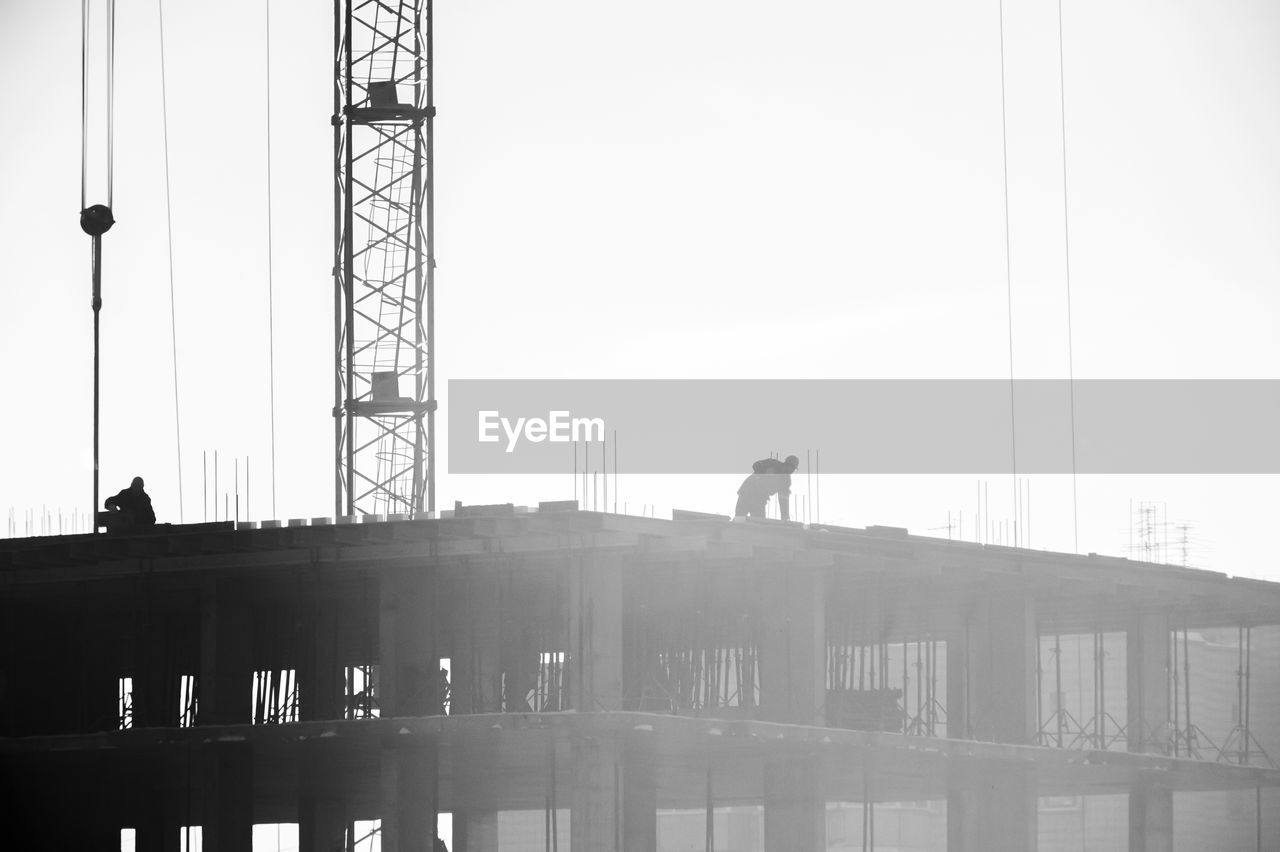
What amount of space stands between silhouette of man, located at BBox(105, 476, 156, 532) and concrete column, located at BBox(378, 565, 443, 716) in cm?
404

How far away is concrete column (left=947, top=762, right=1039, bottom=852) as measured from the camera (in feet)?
123

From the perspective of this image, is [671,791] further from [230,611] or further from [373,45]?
[373,45]

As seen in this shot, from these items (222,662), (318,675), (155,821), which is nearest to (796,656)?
(318,675)

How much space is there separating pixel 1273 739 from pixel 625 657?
20.0m

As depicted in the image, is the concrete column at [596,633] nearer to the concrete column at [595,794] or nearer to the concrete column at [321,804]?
the concrete column at [595,794]

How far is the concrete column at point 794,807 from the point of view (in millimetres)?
33219

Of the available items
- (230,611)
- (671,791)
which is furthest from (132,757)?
(671,791)

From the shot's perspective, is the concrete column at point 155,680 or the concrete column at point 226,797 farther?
the concrete column at point 155,680

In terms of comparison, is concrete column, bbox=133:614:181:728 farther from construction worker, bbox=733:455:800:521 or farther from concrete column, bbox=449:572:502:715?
construction worker, bbox=733:455:800:521

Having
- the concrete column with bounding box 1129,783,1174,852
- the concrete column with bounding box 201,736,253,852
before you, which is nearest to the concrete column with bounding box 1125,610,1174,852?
the concrete column with bounding box 1129,783,1174,852

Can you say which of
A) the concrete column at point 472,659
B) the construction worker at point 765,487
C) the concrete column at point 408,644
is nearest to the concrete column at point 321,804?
the concrete column at point 472,659

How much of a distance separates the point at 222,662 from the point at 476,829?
49.4 ft

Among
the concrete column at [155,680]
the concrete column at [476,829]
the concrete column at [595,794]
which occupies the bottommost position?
the concrete column at [476,829]

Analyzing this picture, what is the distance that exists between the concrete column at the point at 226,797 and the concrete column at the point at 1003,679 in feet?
43.7
